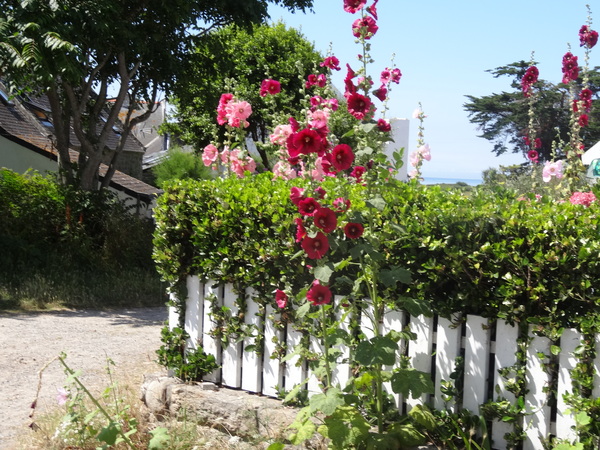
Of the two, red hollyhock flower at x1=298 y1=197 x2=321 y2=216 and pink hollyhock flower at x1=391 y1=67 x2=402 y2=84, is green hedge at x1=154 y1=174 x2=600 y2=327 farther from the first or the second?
pink hollyhock flower at x1=391 y1=67 x2=402 y2=84

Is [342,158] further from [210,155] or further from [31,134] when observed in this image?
[31,134]

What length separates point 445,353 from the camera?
3.93 m

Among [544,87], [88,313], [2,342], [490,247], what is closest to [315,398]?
[490,247]

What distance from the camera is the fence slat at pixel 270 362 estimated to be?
4.72 meters

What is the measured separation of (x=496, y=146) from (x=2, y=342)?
1796 inches

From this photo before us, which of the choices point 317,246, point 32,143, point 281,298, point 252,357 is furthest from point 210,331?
point 32,143

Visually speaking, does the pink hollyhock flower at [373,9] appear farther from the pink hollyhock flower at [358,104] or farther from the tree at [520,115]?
the tree at [520,115]

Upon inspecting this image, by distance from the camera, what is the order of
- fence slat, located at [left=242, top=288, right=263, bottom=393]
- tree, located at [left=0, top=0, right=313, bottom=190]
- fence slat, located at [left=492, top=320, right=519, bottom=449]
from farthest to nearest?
Result: tree, located at [left=0, top=0, right=313, bottom=190], fence slat, located at [left=242, top=288, right=263, bottom=393], fence slat, located at [left=492, top=320, right=519, bottom=449]

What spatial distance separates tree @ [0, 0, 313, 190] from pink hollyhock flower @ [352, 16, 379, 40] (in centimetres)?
663

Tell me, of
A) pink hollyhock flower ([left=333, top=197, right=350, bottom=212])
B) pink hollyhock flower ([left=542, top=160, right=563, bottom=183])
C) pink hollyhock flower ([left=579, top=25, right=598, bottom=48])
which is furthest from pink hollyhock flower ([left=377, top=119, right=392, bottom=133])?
pink hollyhock flower ([left=579, top=25, right=598, bottom=48])

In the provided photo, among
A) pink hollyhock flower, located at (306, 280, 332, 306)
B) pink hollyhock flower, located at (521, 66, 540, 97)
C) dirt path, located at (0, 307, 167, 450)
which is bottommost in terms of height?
dirt path, located at (0, 307, 167, 450)

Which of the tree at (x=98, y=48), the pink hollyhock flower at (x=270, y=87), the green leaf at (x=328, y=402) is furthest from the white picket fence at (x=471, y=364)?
the tree at (x=98, y=48)

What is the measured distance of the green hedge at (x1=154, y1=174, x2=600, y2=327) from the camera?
11.3 feet

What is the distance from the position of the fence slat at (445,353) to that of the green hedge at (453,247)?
124 millimetres
